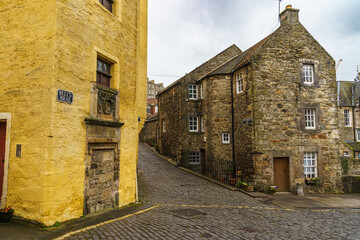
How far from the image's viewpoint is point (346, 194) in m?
13.5

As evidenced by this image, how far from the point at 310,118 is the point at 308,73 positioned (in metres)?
2.69

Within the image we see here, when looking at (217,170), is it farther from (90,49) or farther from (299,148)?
(90,49)

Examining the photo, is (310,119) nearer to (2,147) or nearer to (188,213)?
(188,213)

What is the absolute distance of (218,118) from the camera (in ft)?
54.8

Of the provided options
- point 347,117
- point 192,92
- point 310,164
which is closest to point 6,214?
point 310,164

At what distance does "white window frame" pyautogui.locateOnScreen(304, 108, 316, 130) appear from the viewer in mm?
13570

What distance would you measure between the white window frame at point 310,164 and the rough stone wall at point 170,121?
9313 mm

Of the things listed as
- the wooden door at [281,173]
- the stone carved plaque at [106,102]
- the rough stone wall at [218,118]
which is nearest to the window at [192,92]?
the rough stone wall at [218,118]

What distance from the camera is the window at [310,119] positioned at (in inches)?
535

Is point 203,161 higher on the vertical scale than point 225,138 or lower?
lower

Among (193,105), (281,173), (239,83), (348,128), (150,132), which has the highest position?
(239,83)

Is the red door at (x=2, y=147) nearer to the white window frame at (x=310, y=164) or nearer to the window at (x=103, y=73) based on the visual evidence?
the window at (x=103, y=73)

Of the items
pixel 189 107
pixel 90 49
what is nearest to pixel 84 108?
pixel 90 49

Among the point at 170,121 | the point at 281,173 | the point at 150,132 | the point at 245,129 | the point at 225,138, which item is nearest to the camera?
the point at 281,173
